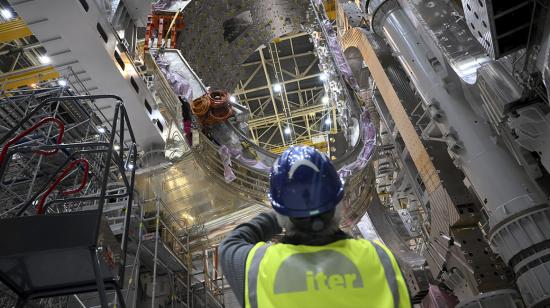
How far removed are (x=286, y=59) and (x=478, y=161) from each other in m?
15.0

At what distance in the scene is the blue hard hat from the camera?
1798 mm

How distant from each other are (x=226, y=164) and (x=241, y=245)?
18.0 feet

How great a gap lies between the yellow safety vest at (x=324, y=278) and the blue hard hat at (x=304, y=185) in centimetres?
18

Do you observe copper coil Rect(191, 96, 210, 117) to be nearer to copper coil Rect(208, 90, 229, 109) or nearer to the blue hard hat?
copper coil Rect(208, 90, 229, 109)

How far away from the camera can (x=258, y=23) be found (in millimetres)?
11539

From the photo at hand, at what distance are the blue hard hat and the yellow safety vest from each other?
177mm

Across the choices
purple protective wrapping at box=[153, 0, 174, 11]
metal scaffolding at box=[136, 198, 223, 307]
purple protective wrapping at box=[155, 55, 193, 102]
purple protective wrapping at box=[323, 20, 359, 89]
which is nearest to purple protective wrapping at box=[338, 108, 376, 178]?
purple protective wrapping at box=[323, 20, 359, 89]

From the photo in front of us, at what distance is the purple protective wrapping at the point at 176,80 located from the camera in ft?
25.9

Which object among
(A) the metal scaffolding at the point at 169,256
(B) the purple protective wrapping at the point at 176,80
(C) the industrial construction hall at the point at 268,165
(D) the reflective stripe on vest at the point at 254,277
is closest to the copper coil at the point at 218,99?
(C) the industrial construction hall at the point at 268,165

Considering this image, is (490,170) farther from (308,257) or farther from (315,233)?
(308,257)

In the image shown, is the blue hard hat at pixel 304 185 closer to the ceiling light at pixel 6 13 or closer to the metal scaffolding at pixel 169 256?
the metal scaffolding at pixel 169 256

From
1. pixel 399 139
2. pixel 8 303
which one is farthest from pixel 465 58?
pixel 8 303

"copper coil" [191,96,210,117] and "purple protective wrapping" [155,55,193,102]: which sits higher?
"purple protective wrapping" [155,55,193,102]

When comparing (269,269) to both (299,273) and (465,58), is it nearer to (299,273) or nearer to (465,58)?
(299,273)
